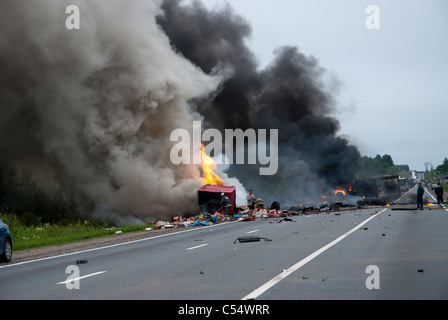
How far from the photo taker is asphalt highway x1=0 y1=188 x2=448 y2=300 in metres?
8.03

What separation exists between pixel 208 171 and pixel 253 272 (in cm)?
3073

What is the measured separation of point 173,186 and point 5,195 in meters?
10.4

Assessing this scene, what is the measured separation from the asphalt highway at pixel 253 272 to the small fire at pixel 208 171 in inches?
948

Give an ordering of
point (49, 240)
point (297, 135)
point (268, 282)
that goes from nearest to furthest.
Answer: point (268, 282) < point (49, 240) < point (297, 135)

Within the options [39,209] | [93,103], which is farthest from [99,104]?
[39,209]

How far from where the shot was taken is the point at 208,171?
40.7m

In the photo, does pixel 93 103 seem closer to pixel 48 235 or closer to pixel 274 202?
pixel 274 202

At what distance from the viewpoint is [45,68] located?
36531mm

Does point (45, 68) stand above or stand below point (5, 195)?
above

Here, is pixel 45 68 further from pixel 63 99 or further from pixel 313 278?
pixel 313 278

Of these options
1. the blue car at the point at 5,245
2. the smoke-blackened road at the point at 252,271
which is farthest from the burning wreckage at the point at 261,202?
the smoke-blackened road at the point at 252,271

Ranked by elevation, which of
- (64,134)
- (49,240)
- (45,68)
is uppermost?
(45,68)

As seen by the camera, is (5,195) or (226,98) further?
(226,98)
